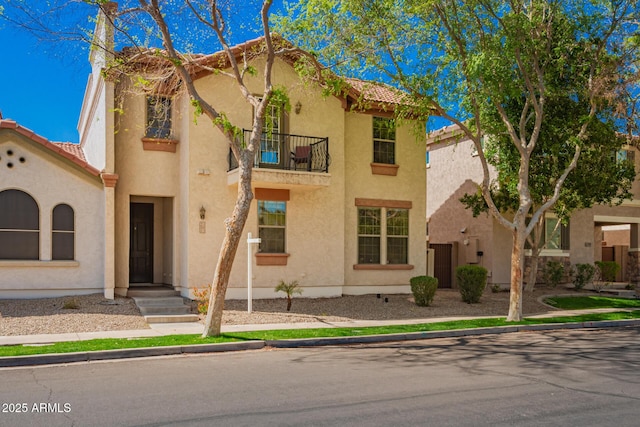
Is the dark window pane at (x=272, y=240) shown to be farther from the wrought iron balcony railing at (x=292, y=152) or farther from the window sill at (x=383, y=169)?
the window sill at (x=383, y=169)

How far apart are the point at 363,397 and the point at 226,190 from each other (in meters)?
11.0

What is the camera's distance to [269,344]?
11.7 m

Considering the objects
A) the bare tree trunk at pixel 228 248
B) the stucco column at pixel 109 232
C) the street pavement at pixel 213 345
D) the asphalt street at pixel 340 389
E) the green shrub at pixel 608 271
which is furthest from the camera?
the green shrub at pixel 608 271

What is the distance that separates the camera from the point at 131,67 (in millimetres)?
15164

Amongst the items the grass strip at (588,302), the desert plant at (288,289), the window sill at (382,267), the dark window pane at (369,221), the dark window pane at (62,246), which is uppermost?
the dark window pane at (369,221)

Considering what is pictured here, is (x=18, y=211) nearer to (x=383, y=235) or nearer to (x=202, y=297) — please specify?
(x=202, y=297)

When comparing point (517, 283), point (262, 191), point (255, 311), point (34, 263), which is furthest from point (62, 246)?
point (517, 283)

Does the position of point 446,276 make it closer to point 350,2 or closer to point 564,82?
point 564,82

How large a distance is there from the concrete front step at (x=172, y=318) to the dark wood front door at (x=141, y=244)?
406 cm

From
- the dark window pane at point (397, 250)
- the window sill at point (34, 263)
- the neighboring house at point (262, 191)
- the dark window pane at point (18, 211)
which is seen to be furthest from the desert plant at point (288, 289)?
the dark window pane at point (18, 211)

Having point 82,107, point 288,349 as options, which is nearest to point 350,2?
point 288,349

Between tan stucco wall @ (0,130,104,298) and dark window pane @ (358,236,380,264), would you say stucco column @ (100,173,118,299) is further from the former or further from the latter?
dark window pane @ (358,236,380,264)

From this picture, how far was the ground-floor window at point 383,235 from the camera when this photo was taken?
1970 centimetres

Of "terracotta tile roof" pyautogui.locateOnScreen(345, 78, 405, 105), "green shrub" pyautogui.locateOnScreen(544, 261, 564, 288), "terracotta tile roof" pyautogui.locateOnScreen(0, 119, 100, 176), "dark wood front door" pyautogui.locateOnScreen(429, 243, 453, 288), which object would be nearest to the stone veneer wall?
"green shrub" pyautogui.locateOnScreen(544, 261, 564, 288)
